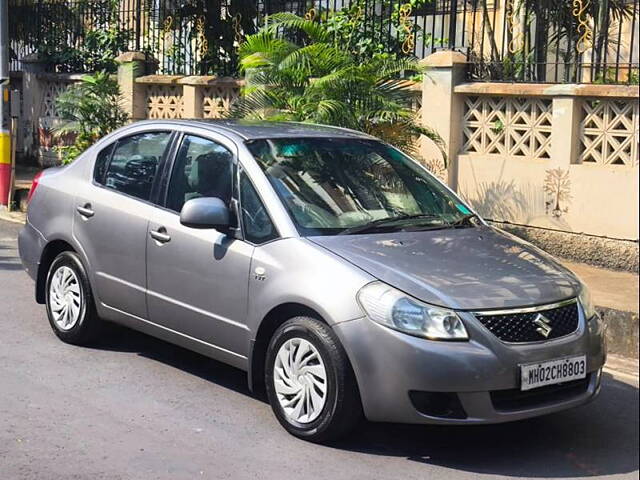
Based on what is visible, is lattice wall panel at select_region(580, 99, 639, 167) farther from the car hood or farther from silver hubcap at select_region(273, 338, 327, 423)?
silver hubcap at select_region(273, 338, 327, 423)

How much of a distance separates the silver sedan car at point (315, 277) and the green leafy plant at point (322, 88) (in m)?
3.04

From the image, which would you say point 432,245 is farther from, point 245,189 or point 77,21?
point 77,21

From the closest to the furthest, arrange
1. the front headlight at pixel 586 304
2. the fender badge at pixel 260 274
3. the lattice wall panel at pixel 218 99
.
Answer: the front headlight at pixel 586 304
the fender badge at pixel 260 274
the lattice wall panel at pixel 218 99

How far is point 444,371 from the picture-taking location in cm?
511

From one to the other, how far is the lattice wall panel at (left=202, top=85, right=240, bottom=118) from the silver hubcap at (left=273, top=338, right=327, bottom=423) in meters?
8.50

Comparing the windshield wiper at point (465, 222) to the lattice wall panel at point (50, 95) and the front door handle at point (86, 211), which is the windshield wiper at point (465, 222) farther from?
the lattice wall panel at point (50, 95)

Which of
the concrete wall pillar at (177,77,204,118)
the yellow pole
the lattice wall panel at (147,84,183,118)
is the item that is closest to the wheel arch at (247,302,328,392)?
the concrete wall pillar at (177,77,204,118)

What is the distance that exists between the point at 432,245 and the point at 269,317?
1000mm

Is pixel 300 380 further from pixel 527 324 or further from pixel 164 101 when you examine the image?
pixel 164 101

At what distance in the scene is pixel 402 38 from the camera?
12.1 m

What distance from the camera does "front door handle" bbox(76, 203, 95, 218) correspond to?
7223mm

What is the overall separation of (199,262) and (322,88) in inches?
165

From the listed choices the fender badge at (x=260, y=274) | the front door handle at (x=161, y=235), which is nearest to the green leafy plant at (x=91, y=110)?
the front door handle at (x=161, y=235)

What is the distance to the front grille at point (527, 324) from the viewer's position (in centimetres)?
521
